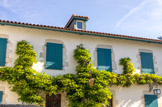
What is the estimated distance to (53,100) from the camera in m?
11.4

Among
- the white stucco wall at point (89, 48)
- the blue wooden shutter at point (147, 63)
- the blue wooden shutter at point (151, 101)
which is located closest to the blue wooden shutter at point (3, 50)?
the white stucco wall at point (89, 48)

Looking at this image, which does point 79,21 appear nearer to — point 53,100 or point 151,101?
point 53,100

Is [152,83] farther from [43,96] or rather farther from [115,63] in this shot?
[43,96]

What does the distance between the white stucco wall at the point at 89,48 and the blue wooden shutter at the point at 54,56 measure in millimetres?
225

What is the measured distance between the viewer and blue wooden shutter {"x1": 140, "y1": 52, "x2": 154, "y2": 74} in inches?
542

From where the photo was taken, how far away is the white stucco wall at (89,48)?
37.4 ft

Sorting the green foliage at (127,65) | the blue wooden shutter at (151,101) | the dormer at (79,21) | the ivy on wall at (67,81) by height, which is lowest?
the blue wooden shutter at (151,101)

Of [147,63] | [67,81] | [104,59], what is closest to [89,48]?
[104,59]

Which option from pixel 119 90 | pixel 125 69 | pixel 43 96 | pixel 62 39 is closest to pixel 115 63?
pixel 125 69

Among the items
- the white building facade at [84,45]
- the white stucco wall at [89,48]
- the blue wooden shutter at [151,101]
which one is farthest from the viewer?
the blue wooden shutter at [151,101]

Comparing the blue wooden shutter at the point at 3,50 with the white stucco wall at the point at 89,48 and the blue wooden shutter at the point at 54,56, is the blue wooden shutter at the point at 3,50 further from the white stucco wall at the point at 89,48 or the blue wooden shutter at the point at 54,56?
the blue wooden shutter at the point at 54,56

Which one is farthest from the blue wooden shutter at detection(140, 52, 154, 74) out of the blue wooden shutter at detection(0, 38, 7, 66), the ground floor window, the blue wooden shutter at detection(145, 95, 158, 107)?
the blue wooden shutter at detection(0, 38, 7, 66)

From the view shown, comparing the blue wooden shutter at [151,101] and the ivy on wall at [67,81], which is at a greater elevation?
the ivy on wall at [67,81]

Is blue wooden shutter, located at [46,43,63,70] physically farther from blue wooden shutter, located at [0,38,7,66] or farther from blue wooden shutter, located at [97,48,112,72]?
blue wooden shutter, located at [97,48,112,72]
